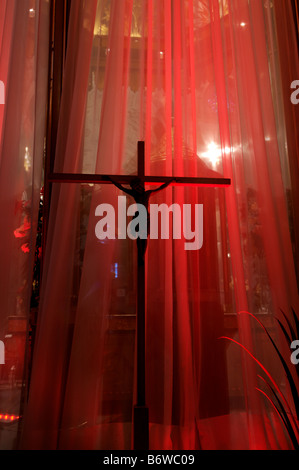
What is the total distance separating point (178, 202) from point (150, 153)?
32cm

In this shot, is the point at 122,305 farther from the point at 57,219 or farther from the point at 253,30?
the point at 253,30

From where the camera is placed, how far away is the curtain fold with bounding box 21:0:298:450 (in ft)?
5.49

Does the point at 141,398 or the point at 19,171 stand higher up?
the point at 19,171

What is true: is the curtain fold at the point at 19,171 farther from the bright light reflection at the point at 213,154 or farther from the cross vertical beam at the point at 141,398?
the bright light reflection at the point at 213,154

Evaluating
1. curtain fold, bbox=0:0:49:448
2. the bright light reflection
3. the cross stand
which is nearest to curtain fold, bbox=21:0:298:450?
the bright light reflection

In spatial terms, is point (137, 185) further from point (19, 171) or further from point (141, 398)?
point (141, 398)

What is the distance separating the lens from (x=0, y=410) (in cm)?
171

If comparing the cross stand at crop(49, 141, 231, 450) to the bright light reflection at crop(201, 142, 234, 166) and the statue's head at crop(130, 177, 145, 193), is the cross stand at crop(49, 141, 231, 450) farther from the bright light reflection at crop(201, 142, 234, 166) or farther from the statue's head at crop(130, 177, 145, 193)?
the bright light reflection at crop(201, 142, 234, 166)

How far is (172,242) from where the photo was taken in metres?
1.86

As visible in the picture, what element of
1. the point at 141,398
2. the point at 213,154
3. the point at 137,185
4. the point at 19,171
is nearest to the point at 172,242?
the point at 137,185

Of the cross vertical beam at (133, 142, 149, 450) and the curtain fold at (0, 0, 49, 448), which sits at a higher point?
the curtain fold at (0, 0, 49, 448)

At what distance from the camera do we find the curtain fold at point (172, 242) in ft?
5.49

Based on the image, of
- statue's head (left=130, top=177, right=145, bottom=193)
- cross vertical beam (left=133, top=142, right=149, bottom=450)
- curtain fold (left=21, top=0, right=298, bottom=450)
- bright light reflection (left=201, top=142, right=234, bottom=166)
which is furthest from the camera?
bright light reflection (left=201, top=142, right=234, bottom=166)

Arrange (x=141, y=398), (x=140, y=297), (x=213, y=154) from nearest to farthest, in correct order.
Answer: (x=141, y=398) → (x=140, y=297) → (x=213, y=154)
